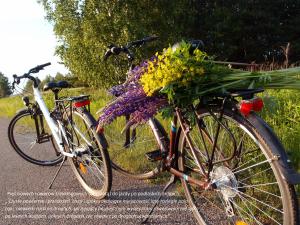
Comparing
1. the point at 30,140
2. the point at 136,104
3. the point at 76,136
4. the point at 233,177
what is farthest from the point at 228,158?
the point at 30,140

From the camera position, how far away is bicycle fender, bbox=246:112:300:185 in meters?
2.27

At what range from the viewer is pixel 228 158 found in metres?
2.77

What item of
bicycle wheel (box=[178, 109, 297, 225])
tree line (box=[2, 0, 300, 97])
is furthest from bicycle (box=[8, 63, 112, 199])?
tree line (box=[2, 0, 300, 97])

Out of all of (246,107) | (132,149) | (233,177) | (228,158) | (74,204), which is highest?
(246,107)

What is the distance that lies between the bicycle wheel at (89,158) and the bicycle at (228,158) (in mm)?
527

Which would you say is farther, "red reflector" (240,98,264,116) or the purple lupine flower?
the purple lupine flower

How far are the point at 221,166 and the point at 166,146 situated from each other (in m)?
0.80

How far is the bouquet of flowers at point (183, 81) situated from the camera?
106 inches

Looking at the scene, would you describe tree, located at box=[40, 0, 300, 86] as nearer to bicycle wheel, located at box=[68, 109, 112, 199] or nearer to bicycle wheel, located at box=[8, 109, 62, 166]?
bicycle wheel, located at box=[8, 109, 62, 166]

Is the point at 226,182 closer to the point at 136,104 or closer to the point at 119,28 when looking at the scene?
the point at 136,104

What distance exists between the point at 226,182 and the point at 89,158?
1.74 metres

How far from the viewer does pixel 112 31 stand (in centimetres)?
1859

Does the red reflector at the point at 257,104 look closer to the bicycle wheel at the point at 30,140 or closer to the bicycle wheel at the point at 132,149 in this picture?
the bicycle wheel at the point at 132,149

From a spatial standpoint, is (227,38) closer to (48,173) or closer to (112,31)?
(112,31)
